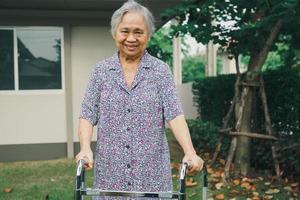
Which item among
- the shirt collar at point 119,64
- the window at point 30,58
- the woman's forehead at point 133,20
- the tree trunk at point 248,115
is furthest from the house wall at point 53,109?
the woman's forehead at point 133,20

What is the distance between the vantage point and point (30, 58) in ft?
27.9

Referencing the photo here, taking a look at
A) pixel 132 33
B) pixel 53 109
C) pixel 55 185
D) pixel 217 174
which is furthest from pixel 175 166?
pixel 132 33

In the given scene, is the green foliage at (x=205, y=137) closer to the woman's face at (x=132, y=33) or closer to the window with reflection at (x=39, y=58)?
the window with reflection at (x=39, y=58)

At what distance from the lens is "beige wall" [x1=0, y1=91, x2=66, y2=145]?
8500mm

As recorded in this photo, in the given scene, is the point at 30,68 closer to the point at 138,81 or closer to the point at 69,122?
the point at 69,122

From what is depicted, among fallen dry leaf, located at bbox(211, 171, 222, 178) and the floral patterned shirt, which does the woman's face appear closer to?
the floral patterned shirt

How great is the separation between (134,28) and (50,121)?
254 inches

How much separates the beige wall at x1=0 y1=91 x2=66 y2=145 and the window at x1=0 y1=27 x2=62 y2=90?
17cm

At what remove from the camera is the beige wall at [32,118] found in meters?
8.50

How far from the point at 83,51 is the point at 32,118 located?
146 cm

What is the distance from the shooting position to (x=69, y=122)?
8.72 m

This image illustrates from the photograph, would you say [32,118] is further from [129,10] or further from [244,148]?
[129,10]

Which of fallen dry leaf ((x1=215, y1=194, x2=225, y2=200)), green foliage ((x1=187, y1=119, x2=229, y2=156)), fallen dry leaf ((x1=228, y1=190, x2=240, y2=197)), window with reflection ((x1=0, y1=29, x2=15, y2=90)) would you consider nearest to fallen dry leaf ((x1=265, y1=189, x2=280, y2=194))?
fallen dry leaf ((x1=228, y1=190, x2=240, y2=197))

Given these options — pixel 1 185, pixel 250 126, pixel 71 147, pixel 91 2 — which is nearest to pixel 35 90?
pixel 71 147
